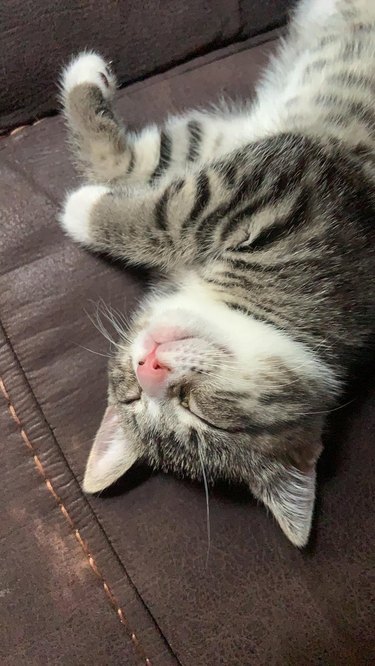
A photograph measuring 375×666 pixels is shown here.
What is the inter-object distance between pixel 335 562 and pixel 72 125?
915mm

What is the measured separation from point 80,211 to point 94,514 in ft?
1.71

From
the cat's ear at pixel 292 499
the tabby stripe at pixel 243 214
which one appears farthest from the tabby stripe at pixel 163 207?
the cat's ear at pixel 292 499

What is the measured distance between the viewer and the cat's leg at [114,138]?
3.98ft

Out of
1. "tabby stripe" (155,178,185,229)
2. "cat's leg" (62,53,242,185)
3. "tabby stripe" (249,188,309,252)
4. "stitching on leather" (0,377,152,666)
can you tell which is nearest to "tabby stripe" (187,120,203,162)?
"cat's leg" (62,53,242,185)

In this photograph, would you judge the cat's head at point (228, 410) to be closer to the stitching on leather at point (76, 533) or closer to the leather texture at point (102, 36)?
the stitching on leather at point (76, 533)

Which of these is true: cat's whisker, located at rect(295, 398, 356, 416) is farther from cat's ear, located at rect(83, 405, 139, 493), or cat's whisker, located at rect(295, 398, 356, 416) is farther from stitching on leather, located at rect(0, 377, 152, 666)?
stitching on leather, located at rect(0, 377, 152, 666)

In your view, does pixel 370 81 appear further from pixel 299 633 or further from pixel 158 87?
pixel 299 633

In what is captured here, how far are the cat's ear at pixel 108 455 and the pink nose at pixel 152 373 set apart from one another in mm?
118

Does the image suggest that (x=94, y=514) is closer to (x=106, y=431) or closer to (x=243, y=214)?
(x=106, y=431)

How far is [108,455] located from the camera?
3.40ft

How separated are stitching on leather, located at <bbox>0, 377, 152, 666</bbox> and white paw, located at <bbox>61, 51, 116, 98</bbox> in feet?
1.93

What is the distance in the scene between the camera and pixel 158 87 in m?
1.33

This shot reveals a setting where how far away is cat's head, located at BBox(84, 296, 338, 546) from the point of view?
99 cm

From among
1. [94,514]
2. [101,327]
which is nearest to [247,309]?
[101,327]
